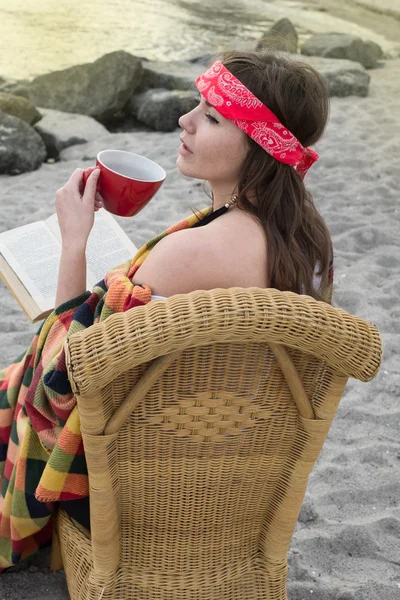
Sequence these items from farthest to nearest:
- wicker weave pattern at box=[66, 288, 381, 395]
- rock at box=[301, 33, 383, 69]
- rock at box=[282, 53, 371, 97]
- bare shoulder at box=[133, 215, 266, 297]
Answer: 1. rock at box=[301, 33, 383, 69]
2. rock at box=[282, 53, 371, 97]
3. bare shoulder at box=[133, 215, 266, 297]
4. wicker weave pattern at box=[66, 288, 381, 395]

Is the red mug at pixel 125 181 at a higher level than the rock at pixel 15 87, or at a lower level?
higher

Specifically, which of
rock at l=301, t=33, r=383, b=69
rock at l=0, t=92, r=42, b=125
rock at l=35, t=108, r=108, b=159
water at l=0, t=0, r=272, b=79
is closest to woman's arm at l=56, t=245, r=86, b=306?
rock at l=35, t=108, r=108, b=159

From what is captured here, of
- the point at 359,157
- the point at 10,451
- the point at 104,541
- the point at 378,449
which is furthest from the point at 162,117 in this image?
the point at 104,541

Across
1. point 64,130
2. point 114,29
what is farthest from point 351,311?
point 114,29

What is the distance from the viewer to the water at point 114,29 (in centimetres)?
1006

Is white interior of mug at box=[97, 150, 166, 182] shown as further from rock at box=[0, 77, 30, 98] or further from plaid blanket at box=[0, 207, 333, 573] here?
rock at box=[0, 77, 30, 98]

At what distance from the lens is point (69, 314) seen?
1783mm

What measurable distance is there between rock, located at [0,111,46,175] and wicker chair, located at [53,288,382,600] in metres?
3.92

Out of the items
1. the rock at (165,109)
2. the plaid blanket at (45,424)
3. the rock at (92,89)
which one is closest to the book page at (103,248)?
the plaid blanket at (45,424)

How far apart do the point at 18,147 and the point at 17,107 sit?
32.1 inches

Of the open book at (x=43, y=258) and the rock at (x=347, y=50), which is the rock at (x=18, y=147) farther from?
the rock at (x=347, y=50)

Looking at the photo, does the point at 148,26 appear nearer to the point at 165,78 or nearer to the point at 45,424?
the point at 165,78

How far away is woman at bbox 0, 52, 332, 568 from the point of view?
5.03 ft

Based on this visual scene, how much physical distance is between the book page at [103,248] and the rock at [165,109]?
4173 mm
